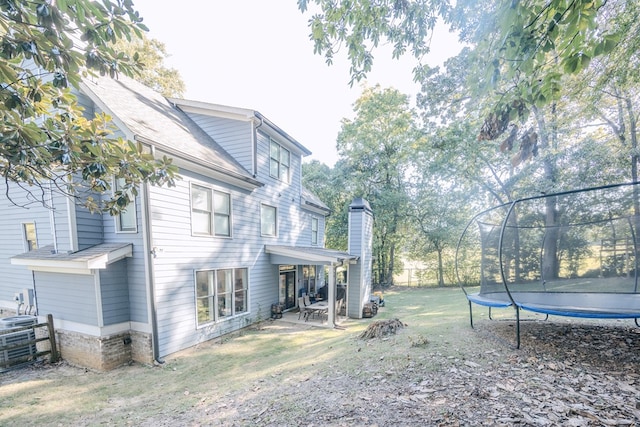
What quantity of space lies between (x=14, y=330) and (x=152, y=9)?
812 cm

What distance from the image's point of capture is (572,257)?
24.0 feet

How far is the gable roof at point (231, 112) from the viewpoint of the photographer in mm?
9234

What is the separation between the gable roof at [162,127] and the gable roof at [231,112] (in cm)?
43

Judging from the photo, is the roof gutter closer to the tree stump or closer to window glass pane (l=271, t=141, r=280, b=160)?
window glass pane (l=271, t=141, r=280, b=160)

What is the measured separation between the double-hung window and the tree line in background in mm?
6726

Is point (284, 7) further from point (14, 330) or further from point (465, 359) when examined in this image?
point (14, 330)

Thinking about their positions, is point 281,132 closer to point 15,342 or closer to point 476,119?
point 15,342

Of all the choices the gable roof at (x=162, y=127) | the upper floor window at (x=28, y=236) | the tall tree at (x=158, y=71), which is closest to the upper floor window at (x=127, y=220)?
the gable roof at (x=162, y=127)

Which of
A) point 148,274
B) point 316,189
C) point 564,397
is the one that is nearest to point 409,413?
point 564,397

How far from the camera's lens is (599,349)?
4266 millimetres

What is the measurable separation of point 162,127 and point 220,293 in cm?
532

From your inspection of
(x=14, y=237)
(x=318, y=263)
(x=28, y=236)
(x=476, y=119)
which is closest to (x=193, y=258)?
(x=318, y=263)

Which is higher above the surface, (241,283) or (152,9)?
(152,9)

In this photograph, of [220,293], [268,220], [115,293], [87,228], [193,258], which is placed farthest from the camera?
[268,220]
